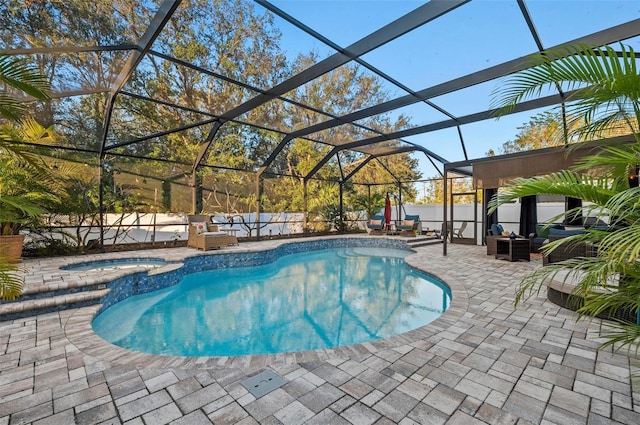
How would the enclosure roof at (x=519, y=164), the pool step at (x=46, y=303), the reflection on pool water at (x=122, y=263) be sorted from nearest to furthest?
the pool step at (x=46, y=303), the reflection on pool water at (x=122, y=263), the enclosure roof at (x=519, y=164)

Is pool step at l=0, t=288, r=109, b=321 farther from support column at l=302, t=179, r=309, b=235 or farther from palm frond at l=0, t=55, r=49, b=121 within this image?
support column at l=302, t=179, r=309, b=235

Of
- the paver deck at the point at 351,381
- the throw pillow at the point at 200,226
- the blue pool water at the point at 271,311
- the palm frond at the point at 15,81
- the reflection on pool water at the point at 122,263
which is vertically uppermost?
the palm frond at the point at 15,81

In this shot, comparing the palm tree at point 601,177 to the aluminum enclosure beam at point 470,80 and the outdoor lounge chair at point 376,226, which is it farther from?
the outdoor lounge chair at point 376,226

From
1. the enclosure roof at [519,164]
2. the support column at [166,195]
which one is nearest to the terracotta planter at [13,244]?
the support column at [166,195]

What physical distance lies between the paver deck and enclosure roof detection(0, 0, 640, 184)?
2885 millimetres

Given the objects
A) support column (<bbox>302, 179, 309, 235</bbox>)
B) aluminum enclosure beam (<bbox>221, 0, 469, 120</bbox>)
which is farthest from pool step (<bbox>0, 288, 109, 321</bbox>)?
support column (<bbox>302, 179, 309, 235</bbox>)

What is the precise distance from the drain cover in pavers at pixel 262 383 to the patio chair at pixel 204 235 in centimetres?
675

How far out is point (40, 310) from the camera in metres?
3.66

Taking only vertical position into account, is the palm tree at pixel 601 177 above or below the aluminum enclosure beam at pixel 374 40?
below

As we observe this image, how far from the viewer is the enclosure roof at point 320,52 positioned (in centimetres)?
459

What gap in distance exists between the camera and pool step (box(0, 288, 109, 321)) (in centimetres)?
350

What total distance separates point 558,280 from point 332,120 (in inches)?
254

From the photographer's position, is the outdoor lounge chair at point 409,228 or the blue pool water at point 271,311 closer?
the blue pool water at point 271,311

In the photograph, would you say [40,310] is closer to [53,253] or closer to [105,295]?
[105,295]
